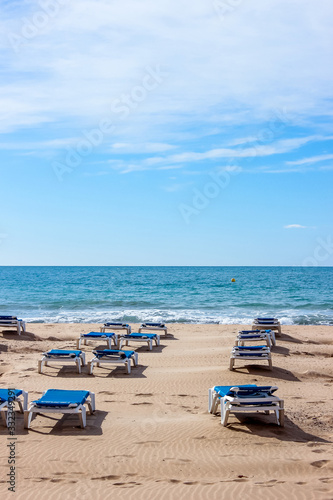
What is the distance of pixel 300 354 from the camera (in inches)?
532

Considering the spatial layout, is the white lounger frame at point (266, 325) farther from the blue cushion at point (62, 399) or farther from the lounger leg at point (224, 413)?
the blue cushion at point (62, 399)

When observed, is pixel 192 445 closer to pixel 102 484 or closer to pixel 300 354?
pixel 102 484

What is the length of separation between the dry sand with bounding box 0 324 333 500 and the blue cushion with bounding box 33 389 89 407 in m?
0.39

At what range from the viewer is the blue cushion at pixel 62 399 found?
6.96 metres

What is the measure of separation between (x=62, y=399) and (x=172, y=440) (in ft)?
5.93

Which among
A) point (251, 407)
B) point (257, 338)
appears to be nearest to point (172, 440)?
point (251, 407)

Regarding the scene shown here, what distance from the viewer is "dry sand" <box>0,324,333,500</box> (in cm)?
509

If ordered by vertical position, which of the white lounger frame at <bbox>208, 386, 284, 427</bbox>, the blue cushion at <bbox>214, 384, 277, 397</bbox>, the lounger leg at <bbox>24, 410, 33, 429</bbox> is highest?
the blue cushion at <bbox>214, 384, 277, 397</bbox>

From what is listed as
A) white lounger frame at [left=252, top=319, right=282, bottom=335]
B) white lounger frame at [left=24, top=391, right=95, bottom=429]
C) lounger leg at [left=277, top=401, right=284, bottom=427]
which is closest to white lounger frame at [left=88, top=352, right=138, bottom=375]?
white lounger frame at [left=24, top=391, right=95, bottom=429]

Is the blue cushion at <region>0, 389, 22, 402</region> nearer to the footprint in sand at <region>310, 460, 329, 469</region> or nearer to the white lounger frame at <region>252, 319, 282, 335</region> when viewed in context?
the footprint in sand at <region>310, 460, 329, 469</region>

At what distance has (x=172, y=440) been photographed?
6.51 meters

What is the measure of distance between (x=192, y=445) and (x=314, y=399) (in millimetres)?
3332

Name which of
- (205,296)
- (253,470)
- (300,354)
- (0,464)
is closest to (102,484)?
(0,464)

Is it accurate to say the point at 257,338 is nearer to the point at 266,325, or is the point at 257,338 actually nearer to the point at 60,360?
the point at 266,325
